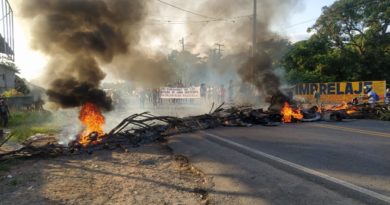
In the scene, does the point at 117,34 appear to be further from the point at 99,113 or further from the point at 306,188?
the point at 306,188

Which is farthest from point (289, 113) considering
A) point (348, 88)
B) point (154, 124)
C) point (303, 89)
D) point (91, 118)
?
point (303, 89)

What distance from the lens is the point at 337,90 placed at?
26.1 m

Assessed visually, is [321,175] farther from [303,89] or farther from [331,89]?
[303,89]

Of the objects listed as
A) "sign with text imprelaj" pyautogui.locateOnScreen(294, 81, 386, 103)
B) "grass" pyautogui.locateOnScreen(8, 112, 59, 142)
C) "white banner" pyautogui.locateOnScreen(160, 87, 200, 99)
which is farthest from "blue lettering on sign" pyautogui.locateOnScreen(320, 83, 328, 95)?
"grass" pyautogui.locateOnScreen(8, 112, 59, 142)

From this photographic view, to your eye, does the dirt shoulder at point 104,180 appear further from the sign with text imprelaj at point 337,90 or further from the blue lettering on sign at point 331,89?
the blue lettering on sign at point 331,89

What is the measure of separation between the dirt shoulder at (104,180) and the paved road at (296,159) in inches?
18.3

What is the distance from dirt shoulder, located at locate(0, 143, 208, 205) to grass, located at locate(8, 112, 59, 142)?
500 centimetres

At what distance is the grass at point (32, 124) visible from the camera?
477 inches

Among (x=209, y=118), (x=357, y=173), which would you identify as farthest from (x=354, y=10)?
(x=357, y=173)

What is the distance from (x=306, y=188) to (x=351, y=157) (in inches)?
95.5

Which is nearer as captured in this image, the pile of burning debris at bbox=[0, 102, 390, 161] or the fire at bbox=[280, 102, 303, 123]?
the pile of burning debris at bbox=[0, 102, 390, 161]

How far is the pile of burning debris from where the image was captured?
8.02m

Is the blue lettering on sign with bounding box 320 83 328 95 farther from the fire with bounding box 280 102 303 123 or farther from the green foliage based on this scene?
the fire with bounding box 280 102 303 123

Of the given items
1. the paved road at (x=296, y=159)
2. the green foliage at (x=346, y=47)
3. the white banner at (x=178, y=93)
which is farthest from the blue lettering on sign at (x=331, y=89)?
the paved road at (x=296, y=159)
